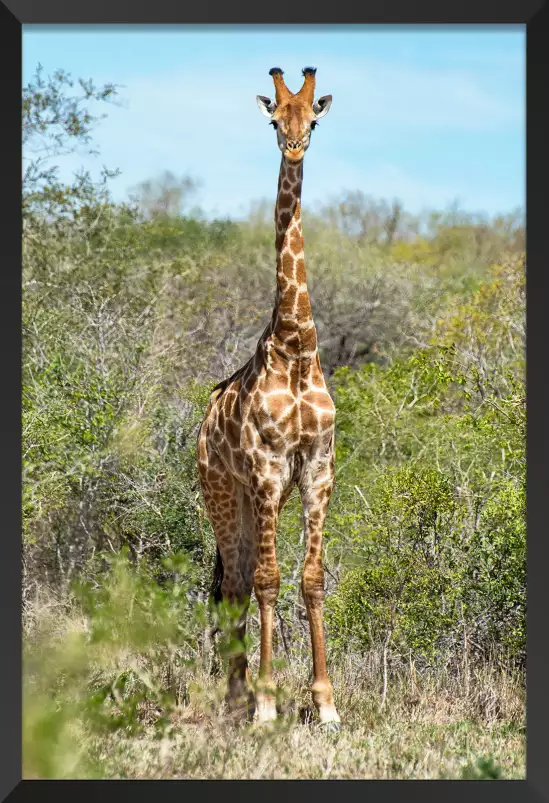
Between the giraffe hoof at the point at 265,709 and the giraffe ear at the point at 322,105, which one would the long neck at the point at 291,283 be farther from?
the giraffe hoof at the point at 265,709

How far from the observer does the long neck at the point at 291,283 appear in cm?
532

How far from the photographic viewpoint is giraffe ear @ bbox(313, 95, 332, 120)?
5.22m

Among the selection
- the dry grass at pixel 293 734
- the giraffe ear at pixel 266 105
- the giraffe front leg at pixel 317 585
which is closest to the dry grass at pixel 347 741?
the dry grass at pixel 293 734

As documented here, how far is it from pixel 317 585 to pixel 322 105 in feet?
7.73

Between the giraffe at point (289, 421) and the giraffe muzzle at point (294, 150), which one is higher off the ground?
the giraffe muzzle at point (294, 150)

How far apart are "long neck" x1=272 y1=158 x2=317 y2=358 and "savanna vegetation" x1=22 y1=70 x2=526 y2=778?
4.15 ft

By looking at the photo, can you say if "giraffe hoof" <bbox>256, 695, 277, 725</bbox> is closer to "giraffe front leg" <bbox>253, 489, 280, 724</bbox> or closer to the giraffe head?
"giraffe front leg" <bbox>253, 489, 280, 724</bbox>

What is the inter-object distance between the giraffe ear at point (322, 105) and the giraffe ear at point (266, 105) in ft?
0.67

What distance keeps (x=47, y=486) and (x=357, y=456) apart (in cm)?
251
